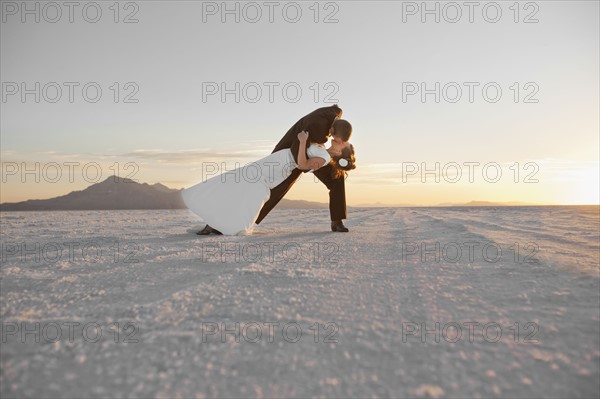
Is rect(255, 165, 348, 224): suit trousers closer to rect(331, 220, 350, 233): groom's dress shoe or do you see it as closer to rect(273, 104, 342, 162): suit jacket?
rect(331, 220, 350, 233): groom's dress shoe

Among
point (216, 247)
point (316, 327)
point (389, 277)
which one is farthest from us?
point (216, 247)

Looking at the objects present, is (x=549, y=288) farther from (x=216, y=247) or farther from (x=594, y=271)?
(x=216, y=247)

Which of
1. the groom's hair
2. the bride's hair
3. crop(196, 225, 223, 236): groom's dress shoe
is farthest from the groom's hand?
crop(196, 225, 223, 236): groom's dress shoe

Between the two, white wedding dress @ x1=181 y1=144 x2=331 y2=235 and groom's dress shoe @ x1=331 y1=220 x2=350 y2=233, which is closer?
white wedding dress @ x1=181 y1=144 x2=331 y2=235

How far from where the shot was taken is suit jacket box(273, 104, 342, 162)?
4590 millimetres

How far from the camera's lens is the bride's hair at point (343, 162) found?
5.02m

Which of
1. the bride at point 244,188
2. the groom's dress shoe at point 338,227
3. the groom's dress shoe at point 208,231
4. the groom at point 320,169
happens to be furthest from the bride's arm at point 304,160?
the groom's dress shoe at point 208,231

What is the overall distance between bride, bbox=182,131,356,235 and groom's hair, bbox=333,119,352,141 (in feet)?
0.26

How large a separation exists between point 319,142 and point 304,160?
326 millimetres

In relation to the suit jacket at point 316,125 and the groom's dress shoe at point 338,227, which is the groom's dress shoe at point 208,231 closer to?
the suit jacket at point 316,125

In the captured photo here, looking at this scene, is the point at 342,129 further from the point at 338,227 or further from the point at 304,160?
the point at 338,227

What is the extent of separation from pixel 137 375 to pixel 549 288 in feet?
5.87

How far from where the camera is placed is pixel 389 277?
2178 millimetres

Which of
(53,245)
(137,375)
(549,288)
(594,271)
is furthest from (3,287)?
(594,271)
